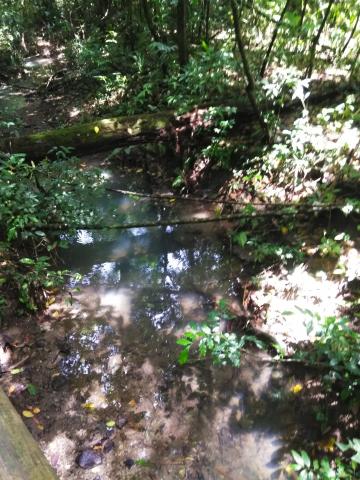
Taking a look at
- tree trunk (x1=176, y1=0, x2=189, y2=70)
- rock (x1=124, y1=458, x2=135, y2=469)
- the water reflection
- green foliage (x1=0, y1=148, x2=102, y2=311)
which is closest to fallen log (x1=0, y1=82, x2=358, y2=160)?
green foliage (x1=0, y1=148, x2=102, y2=311)

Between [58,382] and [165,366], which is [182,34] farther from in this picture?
[58,382]

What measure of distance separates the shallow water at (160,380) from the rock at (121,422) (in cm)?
3

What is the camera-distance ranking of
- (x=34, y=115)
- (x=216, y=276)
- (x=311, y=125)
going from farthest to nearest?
(x=34, y=115) < (x=311, y=125) < (x=216, y=276)

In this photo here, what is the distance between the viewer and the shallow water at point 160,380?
3.20m

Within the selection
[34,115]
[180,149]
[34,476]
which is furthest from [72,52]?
[34,476]

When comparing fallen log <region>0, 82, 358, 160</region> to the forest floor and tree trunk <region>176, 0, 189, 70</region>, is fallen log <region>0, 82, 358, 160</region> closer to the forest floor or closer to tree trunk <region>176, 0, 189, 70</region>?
the forest floor

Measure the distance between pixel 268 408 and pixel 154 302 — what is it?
1807 mm

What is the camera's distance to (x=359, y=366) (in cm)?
308

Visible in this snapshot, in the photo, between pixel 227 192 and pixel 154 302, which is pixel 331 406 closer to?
pixel 154 302

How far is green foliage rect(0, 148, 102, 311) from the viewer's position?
4.12m

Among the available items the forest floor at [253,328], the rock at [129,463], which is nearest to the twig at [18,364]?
the forest floor at [253,328]

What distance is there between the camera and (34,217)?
161 inches

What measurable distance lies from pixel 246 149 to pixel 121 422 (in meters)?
4.31

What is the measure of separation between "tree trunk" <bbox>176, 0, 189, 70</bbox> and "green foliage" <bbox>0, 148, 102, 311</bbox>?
11.8ft
